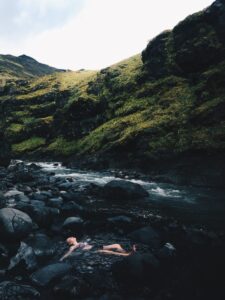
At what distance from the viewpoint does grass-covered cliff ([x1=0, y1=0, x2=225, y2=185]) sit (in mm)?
44469

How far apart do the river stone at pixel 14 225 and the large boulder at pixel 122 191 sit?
11.5 m

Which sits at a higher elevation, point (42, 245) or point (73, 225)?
point (42, 245)

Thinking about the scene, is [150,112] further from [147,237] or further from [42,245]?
[42,245]

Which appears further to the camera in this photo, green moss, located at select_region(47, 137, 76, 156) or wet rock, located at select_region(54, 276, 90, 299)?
green moss, located at select_region(47, 137, 76, 156)

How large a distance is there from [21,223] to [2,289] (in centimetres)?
577

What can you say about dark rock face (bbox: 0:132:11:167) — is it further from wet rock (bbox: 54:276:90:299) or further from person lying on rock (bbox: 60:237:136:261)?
wet rock (bbox: 54:276:90:299)

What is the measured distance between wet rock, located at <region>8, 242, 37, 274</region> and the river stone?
93.6 inches

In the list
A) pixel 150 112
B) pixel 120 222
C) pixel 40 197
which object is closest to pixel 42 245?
pixel 120 222

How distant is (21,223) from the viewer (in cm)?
1777

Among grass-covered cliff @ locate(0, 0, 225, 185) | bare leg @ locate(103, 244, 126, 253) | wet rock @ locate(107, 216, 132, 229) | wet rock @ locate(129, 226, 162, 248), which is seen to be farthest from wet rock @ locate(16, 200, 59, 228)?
grass-covered cliff @ locate(0, 0, 225, 185)

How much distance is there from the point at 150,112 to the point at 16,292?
49337mm

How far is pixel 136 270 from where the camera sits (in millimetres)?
13219

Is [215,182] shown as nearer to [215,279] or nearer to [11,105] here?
[215,279]

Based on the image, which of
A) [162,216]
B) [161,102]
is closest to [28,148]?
[161,102]
